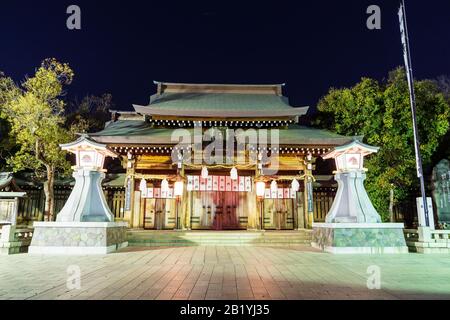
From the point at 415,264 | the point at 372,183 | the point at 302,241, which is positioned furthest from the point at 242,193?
the point at 415,264

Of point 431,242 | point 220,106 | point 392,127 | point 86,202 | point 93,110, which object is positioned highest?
point 93,110

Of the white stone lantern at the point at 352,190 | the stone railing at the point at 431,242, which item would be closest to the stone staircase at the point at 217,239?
the white stone lantern at the point at 352,190

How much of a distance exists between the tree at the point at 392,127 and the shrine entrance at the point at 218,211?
7109mm

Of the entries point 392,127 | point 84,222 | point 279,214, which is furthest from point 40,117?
point 392,127

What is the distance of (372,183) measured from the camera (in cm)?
1536

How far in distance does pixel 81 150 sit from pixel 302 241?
978cm

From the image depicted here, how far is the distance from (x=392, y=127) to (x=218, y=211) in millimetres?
10550

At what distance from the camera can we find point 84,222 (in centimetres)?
948

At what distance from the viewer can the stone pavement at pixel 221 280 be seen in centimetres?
409

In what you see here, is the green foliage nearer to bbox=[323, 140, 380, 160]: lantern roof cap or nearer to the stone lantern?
the stone lantern

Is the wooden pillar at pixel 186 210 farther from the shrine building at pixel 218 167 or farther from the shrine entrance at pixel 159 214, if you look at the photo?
the shrine entrance at pixel 159 214

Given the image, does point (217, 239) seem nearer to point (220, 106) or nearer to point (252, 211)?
point (252, 211)

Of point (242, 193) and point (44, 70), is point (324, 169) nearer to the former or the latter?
point (242, 193)

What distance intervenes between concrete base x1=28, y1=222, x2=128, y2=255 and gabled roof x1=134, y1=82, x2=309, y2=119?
7.88 m
